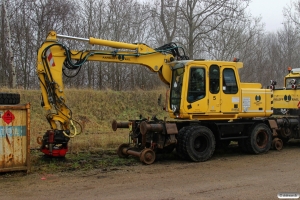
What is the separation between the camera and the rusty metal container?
26.3 feet

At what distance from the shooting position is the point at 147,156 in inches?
374

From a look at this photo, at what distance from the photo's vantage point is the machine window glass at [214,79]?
10422mm

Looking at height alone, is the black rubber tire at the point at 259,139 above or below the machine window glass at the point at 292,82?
below

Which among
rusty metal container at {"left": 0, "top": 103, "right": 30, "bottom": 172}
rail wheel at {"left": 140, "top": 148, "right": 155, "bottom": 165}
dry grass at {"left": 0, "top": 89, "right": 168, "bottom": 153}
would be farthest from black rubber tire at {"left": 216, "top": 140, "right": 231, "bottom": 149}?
rusty metal container at {"left": 0, "top": 103, "right": 30, "bottom": 172}

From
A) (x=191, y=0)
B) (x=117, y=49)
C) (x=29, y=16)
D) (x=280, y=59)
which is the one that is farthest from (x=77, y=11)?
(x=280, y=59)

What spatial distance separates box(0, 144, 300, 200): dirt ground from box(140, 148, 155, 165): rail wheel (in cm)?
16

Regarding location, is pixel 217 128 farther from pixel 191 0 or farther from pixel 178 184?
pixel 191 0

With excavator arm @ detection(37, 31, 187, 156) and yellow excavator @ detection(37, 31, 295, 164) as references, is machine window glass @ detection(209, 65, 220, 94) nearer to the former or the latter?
yellow excavator @ detection(37, 31, 295, 164)

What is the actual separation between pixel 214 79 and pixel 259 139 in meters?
3.13

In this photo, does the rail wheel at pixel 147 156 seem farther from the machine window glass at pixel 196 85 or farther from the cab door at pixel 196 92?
the machine window glass at pixel 196 85

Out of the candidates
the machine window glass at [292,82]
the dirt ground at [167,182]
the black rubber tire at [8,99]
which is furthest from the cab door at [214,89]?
the black rubber tire at [8,99]

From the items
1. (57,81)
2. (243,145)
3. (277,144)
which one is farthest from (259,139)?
(57,81)

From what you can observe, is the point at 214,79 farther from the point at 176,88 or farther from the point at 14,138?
the point at 14,138

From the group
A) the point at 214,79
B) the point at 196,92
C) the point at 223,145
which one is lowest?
the point at 223,145
